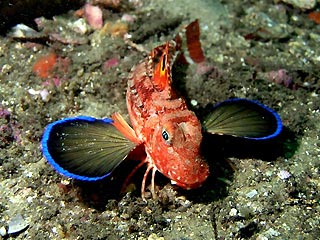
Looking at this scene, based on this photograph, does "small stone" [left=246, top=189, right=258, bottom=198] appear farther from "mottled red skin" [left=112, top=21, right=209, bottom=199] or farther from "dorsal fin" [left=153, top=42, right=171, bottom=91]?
"dorsal fin" [left=153, top=42, right=171, bottom=91]

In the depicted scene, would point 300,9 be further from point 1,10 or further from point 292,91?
point 1,10

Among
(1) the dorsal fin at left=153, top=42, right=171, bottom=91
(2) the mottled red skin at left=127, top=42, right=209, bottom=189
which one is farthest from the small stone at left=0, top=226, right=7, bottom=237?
(1) the dorsal fin at left=153, top=42, right=171, bottom=91

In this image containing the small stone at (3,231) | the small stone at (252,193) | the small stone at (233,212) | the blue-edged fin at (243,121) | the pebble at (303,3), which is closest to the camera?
the small stone at (3,231)

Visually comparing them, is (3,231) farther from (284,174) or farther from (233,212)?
(284,174)

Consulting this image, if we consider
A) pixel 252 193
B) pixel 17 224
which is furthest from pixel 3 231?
pixel 252 193

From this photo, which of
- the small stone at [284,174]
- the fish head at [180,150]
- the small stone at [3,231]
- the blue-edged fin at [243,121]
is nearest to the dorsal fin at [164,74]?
the fish head at [180,150]

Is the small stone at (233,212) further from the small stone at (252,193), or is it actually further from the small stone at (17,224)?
the small stone at (17,224)

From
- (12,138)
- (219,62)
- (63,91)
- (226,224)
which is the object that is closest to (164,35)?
(219,62)
